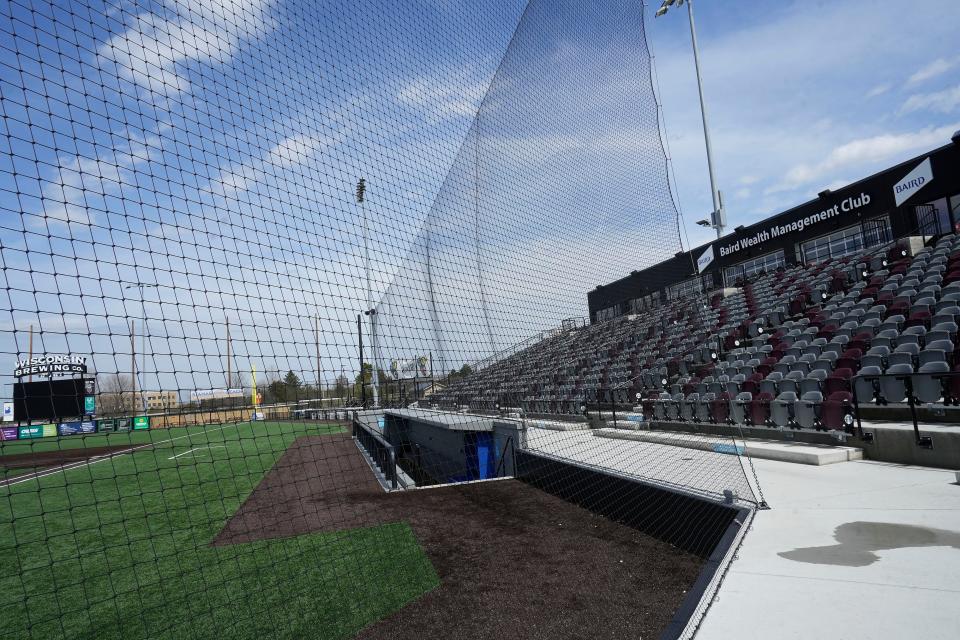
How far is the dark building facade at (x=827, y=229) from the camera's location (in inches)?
462

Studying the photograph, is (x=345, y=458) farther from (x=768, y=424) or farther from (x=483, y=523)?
(x=768, y=424)

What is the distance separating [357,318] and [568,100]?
401 cm

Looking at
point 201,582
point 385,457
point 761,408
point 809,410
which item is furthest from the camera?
point 385,457

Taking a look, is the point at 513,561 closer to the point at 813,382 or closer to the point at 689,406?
the point at 813,382

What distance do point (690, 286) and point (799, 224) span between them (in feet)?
14.5

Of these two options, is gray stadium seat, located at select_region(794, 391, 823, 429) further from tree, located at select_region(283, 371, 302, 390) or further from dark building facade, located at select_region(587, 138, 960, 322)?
tree, located at select_region(283, 371, 302, 390)

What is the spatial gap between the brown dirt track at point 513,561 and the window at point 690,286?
1331cm

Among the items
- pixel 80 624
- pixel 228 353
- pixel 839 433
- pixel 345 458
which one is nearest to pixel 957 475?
pixel 839 433

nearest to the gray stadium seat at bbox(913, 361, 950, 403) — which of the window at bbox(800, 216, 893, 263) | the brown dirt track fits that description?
the brown dirt track

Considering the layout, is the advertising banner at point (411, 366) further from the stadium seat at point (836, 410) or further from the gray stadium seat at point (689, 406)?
the stadium seat at point (836, 410)

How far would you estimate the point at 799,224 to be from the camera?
15.2 m

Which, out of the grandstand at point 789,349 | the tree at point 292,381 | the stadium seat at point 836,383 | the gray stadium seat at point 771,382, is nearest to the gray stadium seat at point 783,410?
the grandstand at point 789,349

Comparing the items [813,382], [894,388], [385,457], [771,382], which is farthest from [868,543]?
[385,457]

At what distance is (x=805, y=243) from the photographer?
603 inches
